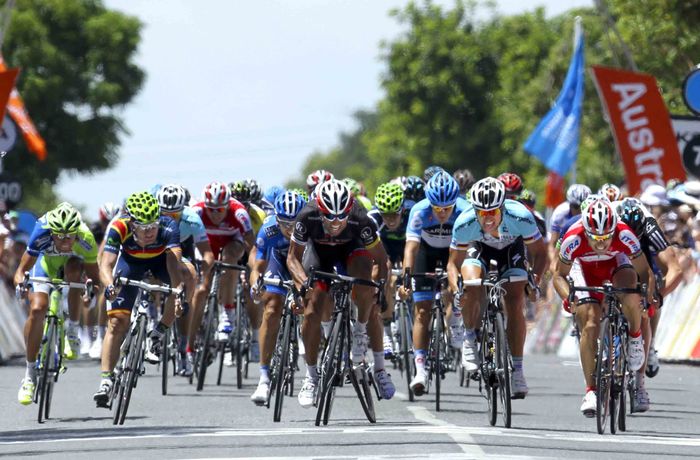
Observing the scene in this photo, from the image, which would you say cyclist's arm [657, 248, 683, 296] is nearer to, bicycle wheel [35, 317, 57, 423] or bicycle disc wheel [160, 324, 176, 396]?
bicycle disc wheel [160, 324, 176, 396]

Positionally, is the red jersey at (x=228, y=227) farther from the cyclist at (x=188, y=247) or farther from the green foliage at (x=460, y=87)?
the green foliage at (x=460, y=87)

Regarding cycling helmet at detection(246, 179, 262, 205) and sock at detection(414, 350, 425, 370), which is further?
cycling helmet at detection(246, 179, 262, 205)

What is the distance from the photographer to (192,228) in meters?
19.5

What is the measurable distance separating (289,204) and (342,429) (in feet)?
9.56

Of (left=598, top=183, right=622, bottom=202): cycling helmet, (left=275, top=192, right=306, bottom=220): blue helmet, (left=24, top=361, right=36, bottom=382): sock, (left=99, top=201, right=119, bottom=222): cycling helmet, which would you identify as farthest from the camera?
(left=99, top=201, right=119, bottom=222): cycling helmet

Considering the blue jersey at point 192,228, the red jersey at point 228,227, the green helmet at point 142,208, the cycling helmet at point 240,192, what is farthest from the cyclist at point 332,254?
the cycling helmet at point 240,192

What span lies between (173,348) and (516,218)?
566 cm

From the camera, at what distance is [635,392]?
16.1 m

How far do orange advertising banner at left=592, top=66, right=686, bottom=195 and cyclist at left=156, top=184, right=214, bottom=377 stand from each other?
7.90m

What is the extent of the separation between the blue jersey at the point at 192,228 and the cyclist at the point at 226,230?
1.05 m

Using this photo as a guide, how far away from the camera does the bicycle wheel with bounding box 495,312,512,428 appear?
15.1 m

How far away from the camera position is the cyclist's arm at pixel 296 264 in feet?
51.0

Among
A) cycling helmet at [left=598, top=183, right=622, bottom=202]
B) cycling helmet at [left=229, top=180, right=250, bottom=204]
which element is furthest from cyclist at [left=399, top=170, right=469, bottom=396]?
cycling helmet at [left=229, top=180, right=250, bottom=204]

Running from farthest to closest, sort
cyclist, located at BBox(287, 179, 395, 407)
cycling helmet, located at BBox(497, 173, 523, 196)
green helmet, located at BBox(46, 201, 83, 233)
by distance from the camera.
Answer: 1. cycling helmet, located at BBox(497, 173, 523, 196)
2. green helmet, located at BBox(46, 201, 83, 233)
3. cyclist, located at BBox(287, 179, 395, 407)
